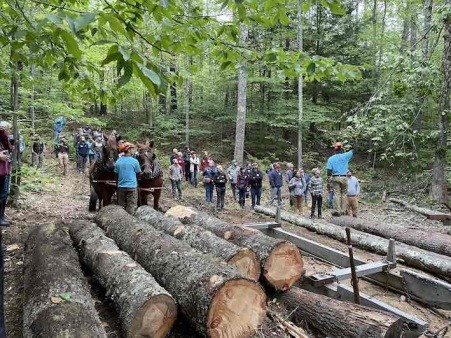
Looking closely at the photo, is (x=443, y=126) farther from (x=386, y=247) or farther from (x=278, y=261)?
(x=278, y=261)

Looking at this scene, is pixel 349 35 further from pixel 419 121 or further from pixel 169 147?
pixel 169 147

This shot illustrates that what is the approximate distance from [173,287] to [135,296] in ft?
1.61

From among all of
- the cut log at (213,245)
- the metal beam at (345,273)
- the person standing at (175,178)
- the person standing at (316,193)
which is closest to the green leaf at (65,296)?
the cut log at (213,245)

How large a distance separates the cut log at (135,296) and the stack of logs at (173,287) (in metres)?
0.01

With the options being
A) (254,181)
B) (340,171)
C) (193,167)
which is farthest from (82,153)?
(340,171)

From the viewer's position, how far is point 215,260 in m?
4.49

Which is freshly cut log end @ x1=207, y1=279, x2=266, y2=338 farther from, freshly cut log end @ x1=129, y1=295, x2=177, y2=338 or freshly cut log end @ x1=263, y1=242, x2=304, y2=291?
freshly cut log end @ x1=263, y1=242, x2=304, y2=291

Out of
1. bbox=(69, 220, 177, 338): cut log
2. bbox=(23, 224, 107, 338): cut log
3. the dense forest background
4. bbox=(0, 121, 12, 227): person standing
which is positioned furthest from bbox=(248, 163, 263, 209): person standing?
bbox=(69, 220, 177, 338): cut log

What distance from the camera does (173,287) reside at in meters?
4.32

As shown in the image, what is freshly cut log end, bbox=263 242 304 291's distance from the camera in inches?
205

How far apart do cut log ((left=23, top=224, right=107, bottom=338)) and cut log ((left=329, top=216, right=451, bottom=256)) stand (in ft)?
21.2

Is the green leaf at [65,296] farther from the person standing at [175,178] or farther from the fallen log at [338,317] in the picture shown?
the person standing at [175,178]

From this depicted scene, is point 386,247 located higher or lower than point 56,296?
lower

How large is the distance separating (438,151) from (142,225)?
1171 cm
